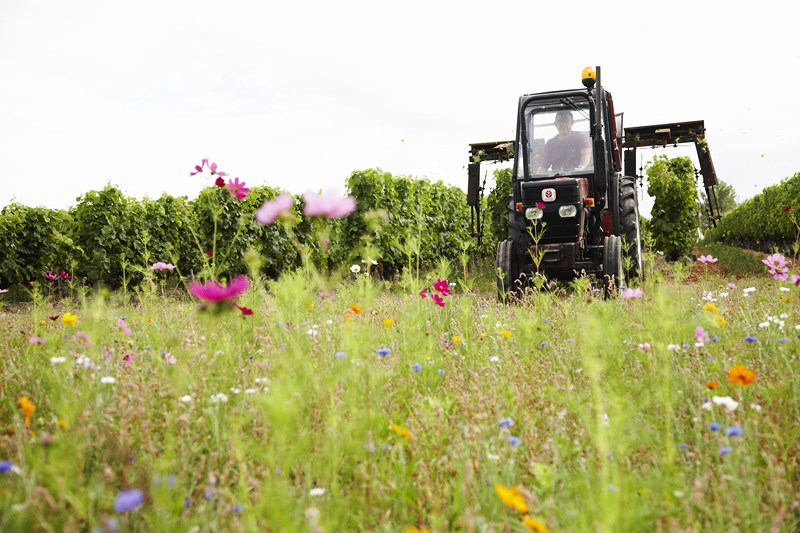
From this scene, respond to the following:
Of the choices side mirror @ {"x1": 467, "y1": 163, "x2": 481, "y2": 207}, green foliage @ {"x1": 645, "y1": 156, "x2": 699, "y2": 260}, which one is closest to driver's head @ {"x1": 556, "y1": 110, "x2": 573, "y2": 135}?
side mirror @ {"x1": 467, "y1": 163, "x2": 481, "y2": 207}

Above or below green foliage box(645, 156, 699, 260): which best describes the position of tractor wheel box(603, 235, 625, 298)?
below

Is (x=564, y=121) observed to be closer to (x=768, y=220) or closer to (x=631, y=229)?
(x=631, y=229)

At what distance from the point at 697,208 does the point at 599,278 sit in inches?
412

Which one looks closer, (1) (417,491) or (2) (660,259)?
(1) (417,491)

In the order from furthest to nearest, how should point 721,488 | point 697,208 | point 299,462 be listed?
point 697,208
point 299,462
point 721,488

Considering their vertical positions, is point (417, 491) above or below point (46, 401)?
below

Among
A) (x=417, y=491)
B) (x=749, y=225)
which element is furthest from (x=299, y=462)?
(x=749, y=225)

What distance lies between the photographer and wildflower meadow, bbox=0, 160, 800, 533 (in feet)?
5.99

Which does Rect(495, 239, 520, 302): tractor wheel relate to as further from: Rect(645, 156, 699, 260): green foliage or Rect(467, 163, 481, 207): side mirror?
Rect(645, 156, 699, 260): green foliage

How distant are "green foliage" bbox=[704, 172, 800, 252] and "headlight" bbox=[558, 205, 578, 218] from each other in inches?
288

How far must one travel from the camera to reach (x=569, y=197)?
264 inches

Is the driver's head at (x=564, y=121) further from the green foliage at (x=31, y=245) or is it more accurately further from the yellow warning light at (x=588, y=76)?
the green foliage at (x=31, y=245)

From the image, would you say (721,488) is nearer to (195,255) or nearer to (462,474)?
(462,474)

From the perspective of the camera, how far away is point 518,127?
7211 mm
